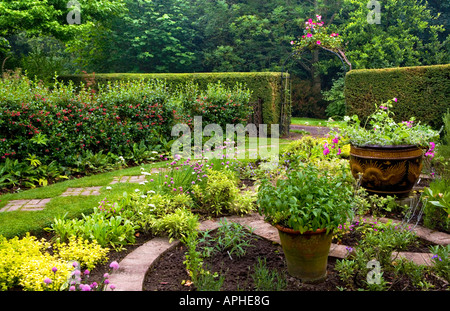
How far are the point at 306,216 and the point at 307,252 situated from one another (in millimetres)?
300

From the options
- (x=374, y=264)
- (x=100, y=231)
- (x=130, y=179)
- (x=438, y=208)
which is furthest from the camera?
(x=130, y=179)

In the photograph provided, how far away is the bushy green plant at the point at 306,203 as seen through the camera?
2.06 metres

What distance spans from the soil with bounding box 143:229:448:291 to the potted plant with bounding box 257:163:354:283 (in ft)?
0.28

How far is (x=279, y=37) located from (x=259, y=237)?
53.6ft

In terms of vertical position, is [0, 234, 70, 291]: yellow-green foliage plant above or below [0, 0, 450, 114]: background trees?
below

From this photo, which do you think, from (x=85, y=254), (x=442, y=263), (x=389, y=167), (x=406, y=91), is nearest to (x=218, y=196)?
(x=85, y=254)

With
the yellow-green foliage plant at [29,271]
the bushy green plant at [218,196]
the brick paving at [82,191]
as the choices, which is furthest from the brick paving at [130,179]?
the yellow-green foliage plant at [29,271]

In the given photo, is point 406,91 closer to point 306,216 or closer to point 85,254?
point 306,216

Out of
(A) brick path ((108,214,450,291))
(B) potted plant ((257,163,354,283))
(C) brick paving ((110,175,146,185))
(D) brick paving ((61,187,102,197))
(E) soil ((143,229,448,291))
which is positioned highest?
(B) potted plant ((257,163,354,283))

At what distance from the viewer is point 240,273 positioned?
2.32 m

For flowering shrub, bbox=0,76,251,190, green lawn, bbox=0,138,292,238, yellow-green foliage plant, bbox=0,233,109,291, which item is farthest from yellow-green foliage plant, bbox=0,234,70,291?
flowering shrub, bbox=0,76,251,190

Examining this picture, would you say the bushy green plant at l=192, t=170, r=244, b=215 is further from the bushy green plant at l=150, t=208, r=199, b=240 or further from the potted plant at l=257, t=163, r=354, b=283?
the potted plant at l=257, t=163, r=354, b=283

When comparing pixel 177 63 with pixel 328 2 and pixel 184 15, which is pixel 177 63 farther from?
pixel 328 2

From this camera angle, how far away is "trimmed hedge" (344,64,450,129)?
820cm
